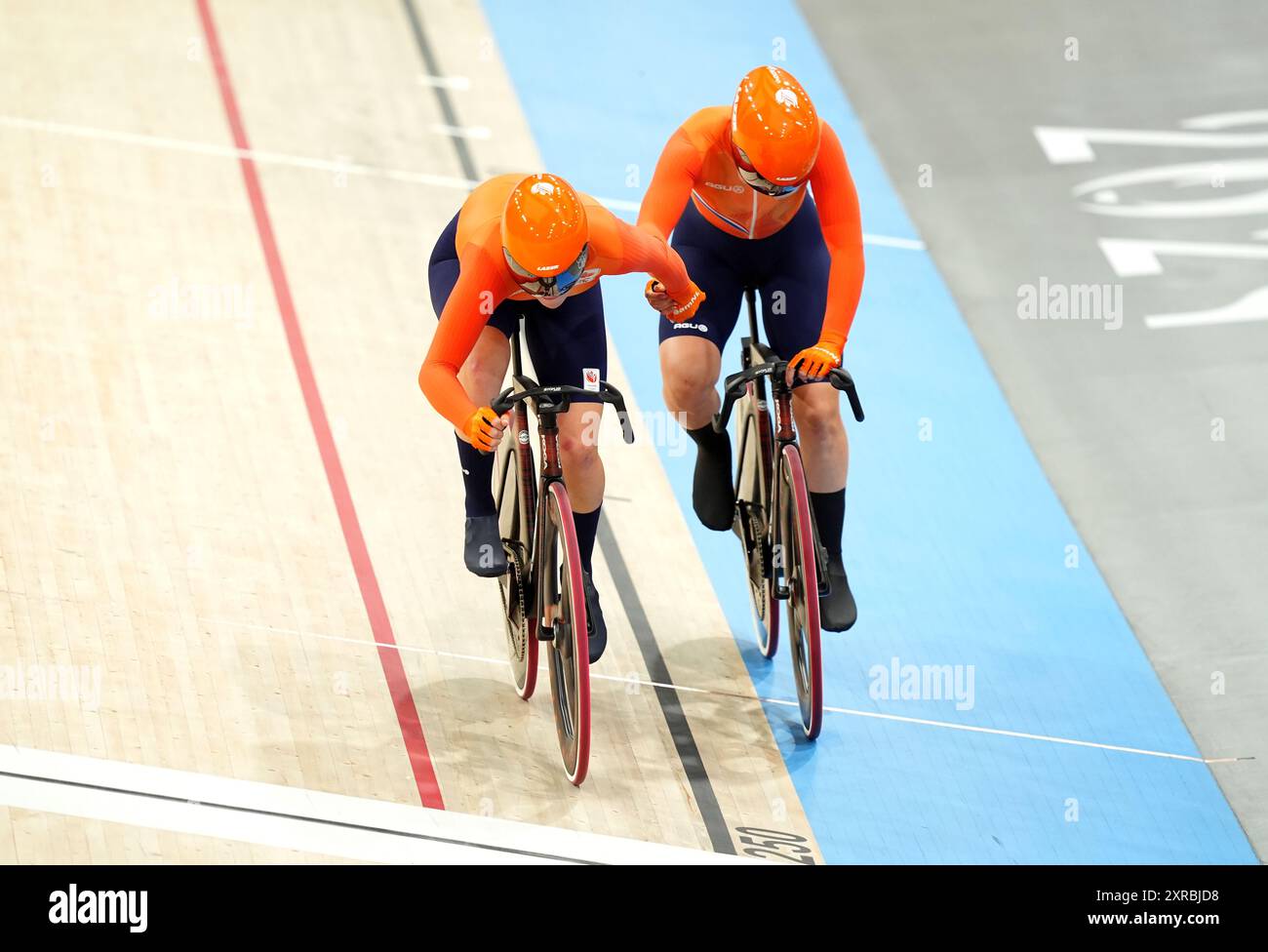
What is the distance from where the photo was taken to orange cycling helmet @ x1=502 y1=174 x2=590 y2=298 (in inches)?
134

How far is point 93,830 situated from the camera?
3652 millimetres

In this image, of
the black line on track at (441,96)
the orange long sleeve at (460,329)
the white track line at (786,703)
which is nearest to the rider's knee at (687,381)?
the orange long sleeve at (460,329)

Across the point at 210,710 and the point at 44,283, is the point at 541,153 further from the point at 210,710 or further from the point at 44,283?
the point at 210,710

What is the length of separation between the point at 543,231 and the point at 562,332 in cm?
46

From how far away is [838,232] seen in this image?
391 cm

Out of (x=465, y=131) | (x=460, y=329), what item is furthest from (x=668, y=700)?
(x=465, y=131)

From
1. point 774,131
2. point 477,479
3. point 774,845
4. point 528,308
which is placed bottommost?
point 774,845

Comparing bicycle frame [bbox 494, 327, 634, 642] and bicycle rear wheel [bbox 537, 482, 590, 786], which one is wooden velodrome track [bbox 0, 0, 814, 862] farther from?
bicycle frame [bbox 494, 327, 634, 642]

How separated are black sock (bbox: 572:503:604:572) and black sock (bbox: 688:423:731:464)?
0.48m

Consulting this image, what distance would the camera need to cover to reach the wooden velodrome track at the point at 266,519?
389 centimetres

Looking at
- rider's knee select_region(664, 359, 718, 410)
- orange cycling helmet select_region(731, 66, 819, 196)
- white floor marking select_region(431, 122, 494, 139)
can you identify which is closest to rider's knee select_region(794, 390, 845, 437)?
rider's knee select_region(664, 359, 718, 410)

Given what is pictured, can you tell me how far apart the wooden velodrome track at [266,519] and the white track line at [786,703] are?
1 centimetres
